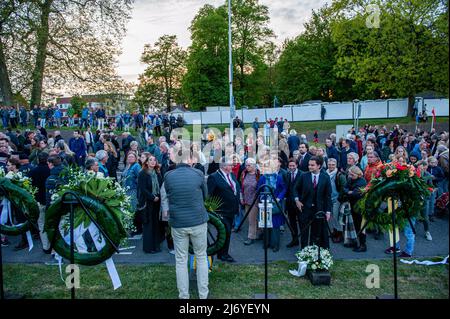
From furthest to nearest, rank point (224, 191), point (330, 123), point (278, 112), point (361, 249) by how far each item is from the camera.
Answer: point (278, 112), point (330, 123), point (361, 249), point (224, 191)

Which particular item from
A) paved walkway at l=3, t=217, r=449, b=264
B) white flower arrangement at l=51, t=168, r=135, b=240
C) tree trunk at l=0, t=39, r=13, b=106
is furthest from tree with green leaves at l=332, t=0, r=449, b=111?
white flower arrangement at l=51, t=168, r=135, b=240

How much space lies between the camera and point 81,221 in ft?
18.1

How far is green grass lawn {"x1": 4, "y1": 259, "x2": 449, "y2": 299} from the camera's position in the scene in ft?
19.6

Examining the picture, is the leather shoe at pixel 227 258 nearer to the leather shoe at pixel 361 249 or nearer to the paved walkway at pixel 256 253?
the paved walkway at pixel 256 253

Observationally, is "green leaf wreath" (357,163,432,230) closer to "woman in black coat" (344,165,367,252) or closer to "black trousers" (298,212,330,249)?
"black trousers" (298,212,330,249)

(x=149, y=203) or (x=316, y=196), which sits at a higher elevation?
(x=316, y=196)

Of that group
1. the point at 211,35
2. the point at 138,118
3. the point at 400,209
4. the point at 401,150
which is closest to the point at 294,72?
the point at 211,35

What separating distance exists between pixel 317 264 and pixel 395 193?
1704mm

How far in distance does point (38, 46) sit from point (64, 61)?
213cm

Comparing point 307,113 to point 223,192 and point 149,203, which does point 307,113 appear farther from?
point 149,203

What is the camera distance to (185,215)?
526cm

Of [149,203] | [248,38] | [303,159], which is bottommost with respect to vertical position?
[149,203]

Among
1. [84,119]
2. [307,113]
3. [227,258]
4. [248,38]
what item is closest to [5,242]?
[227,258]

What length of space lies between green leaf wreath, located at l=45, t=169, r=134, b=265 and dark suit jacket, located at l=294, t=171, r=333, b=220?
355 cm
